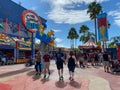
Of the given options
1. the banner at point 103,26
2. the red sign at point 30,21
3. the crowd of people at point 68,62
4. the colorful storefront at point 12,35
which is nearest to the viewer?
the crowd of people at point 68,62

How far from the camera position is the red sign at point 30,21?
25453mm

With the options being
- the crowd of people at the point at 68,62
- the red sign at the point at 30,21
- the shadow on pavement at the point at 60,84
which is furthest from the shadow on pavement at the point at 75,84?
the red sign at the point at 30,21

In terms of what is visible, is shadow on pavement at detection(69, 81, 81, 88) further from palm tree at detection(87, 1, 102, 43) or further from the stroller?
palm tree at detection(87, 1, 102, 43)

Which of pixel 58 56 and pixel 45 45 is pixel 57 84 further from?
pixel 45 45

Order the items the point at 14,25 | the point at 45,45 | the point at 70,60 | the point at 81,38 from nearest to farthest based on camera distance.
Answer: the point at 70,60 < the point at 45,45 < the point at 14,25 < the point at 81,38

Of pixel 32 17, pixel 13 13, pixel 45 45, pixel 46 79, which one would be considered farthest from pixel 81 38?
pixel 46 79

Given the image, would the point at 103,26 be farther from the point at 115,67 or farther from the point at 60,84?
the point at 60,84

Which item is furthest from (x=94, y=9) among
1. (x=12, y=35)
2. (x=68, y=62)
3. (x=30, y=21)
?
(x=68, y=62)

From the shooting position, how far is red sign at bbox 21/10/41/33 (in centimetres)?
2545

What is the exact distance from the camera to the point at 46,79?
43.1 feet

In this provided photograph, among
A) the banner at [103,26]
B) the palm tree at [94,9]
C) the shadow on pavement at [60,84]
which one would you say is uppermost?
the palm tree at [94,9]

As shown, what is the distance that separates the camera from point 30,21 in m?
26.2

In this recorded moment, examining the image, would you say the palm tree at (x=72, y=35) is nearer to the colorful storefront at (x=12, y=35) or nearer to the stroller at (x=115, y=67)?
the colorful storefront at (x=12, y=35)

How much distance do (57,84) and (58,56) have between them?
1.80 metres
